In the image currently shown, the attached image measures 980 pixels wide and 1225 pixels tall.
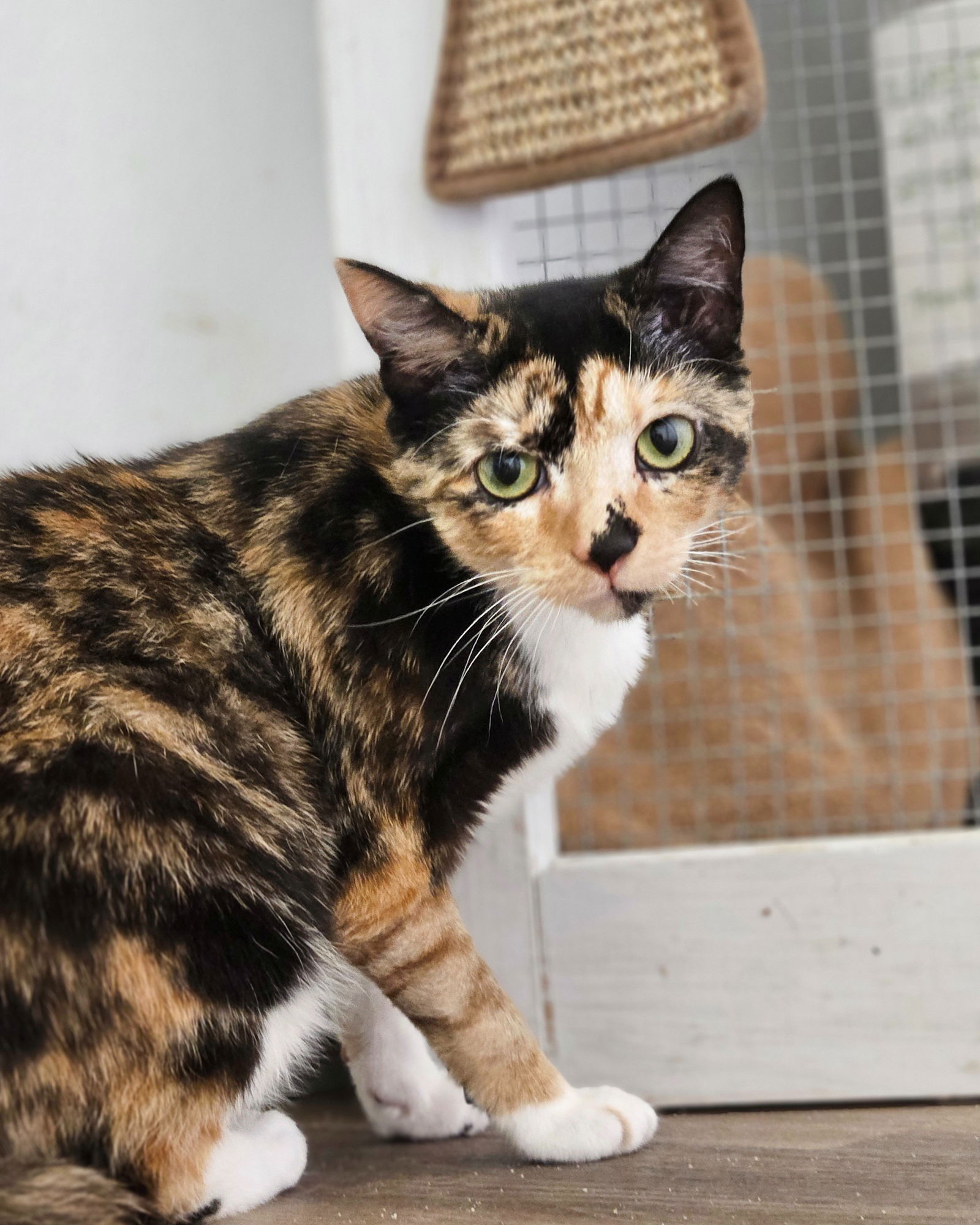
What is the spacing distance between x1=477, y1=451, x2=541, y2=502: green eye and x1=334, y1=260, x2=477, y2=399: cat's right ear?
9 cm

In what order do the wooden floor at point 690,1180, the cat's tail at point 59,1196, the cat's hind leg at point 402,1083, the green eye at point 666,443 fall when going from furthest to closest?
the cat's hind leg at point 402,1083
the green eye at point 666,443
the wooden floor at point 690,1180
the cat's tail at point 59,1196

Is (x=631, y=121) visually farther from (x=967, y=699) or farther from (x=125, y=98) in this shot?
(x=967, y=699)

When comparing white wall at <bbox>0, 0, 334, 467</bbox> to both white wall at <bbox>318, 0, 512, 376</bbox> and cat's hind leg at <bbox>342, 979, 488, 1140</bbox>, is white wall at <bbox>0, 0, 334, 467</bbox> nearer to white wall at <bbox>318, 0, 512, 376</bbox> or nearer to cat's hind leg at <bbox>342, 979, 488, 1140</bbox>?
white wall at <bbox>318, 0, 512, 376</bbox>

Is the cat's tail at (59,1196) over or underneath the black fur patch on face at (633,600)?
underneath

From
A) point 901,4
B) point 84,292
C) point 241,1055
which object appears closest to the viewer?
point 241,1055

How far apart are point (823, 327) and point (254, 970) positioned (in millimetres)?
1534

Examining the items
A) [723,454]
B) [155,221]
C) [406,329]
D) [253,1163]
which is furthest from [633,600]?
[155,221]

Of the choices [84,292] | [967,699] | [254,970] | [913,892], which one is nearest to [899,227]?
[967,699]

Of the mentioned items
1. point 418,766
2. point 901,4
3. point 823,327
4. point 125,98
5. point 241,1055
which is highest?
point 901,4

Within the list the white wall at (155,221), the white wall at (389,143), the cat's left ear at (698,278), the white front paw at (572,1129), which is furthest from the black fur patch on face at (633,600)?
the white wall at (155,221)

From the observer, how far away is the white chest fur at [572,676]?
1.06m

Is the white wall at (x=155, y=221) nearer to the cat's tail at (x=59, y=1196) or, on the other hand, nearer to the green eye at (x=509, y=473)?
the green eye at (x=509, y=473)

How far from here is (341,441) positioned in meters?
1.11

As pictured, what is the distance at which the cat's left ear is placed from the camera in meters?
1.01
